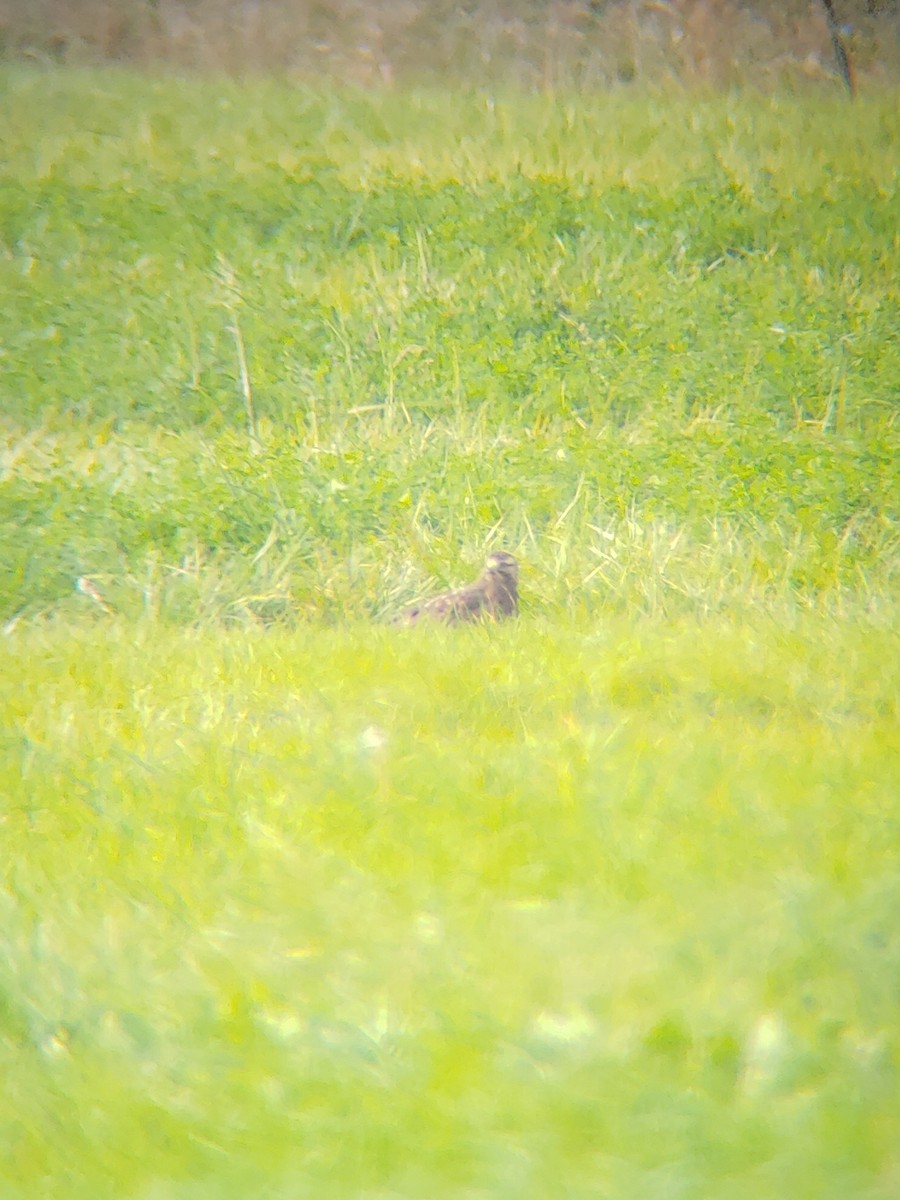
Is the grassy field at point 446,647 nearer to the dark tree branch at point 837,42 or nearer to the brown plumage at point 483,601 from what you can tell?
the brown plumage at point 483,601

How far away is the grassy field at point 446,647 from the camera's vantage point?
1.79m

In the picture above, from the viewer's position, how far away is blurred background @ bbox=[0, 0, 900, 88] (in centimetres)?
802

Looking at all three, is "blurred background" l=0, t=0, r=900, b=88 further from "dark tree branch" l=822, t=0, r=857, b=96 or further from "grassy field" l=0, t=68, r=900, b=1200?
"grassy field" l=0, t=68, r=900, b=1200

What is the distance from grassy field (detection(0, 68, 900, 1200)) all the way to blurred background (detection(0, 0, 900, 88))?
27 cm

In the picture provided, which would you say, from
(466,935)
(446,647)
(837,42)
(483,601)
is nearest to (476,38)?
(837,42)

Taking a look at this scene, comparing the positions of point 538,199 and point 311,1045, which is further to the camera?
point 538,199

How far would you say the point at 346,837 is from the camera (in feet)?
8.27

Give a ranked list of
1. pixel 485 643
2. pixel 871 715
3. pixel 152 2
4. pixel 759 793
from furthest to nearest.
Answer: pixel 152 2 < pixel 485 643 < pixel 871 715 < pixel 759 793

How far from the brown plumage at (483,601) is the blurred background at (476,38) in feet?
15.9

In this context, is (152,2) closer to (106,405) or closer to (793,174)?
(106,405)

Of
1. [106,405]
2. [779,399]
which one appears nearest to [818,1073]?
[779,399]

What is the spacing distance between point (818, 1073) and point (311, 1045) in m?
0.76

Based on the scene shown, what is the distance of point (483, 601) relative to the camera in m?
4.60

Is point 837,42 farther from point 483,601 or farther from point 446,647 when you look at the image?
point 446,647
